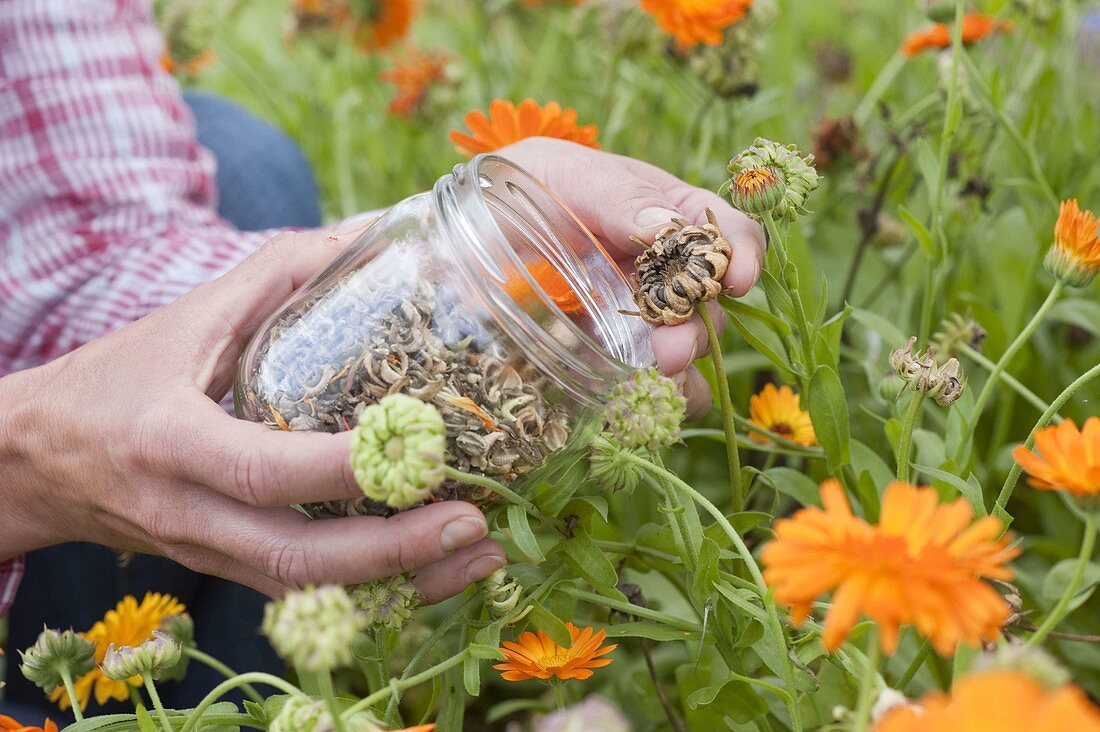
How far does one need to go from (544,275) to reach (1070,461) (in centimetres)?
33

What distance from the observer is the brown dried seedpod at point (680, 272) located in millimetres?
609

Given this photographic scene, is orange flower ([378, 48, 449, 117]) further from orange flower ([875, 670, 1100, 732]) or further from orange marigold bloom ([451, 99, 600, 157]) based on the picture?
orange flower ([875, 670, 1100, 732])

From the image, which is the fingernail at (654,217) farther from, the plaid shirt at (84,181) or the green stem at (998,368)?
the plaid shirt at (84,181)

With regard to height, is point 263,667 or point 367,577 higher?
point 367,577

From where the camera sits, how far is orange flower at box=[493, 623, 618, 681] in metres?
0.61

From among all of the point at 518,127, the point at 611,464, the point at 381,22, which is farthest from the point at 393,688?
the point at 381,22

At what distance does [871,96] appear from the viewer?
1234 mm

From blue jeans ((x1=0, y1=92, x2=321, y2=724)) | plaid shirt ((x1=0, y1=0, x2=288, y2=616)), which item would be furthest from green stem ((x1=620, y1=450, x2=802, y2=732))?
plaid shirt ((x1=0, y1=0, x2=288, y2=616))

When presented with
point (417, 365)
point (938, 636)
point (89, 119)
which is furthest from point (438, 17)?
point (938, 636)

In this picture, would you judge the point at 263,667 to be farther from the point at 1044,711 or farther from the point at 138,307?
the point at 1044,711

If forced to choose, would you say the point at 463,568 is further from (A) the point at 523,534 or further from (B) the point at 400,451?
(B) the point at 400,451

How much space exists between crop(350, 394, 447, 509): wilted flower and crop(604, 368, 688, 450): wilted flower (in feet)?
0.44

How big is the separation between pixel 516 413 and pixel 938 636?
27cm

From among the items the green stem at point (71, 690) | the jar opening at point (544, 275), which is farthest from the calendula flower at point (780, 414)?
the green stem at point (71, 690)
